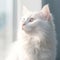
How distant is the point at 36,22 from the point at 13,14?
0.48 m

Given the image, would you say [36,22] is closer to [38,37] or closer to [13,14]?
[38,37]

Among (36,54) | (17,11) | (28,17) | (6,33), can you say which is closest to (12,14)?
(17,11)

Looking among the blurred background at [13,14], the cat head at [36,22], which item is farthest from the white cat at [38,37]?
the blurred background at [13,14]

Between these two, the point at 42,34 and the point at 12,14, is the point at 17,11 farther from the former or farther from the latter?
the point at 42,34

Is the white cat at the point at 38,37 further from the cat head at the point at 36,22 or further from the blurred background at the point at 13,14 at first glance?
the blurred background at the point at 13,14

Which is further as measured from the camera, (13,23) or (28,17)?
(13,23)

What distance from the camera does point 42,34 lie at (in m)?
1.01

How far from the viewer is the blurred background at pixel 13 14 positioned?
1.40 meters

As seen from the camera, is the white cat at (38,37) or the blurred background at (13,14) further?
the blurred background at (13,14)

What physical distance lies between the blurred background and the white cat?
36 cm

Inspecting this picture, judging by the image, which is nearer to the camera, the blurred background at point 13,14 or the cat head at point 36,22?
the cat head at point 36,22

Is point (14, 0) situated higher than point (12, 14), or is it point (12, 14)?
point (14, 0)

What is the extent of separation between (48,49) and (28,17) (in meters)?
0.23

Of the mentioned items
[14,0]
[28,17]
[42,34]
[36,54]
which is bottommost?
[36,54]
